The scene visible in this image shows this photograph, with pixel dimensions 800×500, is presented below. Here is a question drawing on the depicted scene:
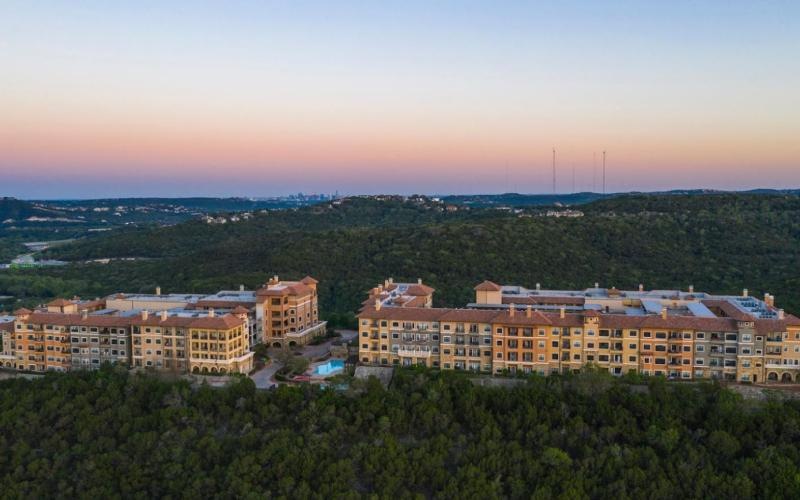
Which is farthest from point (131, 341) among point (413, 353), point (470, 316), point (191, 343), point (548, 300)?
point (548, 300)

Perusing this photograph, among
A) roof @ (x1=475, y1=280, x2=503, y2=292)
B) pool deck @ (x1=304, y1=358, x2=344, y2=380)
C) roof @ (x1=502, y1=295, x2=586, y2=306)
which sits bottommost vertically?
pool deck @ (x1=304, y1=358, x2=344, y2=380)

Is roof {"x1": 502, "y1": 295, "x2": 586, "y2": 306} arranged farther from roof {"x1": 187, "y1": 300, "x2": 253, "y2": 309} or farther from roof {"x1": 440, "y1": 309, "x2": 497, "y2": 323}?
roof {"x1": 187, "y1": 300, "x2": 253, "y2": 309}

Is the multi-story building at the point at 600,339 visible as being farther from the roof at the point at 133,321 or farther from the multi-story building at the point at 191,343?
the roof at the point at 133,321

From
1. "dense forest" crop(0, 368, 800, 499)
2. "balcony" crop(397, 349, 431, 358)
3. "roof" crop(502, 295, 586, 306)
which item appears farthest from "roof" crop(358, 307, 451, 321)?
"roof" crop(502, 295, 586, 306)

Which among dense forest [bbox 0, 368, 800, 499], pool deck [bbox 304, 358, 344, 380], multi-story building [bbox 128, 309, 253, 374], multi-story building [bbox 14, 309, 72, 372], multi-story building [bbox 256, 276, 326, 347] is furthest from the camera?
multi-story building [bbox 256, 276, 326, 347]

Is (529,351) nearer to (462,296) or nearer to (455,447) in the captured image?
(455,447)

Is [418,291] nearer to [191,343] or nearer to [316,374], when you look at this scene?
[316,374]

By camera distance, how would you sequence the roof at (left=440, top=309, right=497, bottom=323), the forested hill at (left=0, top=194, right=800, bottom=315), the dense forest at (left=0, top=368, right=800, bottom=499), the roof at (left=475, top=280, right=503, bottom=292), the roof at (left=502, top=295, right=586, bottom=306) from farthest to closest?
the forested hill at (left=0, top=194, right=800, bottom=315), the roof at (left=475, top=280, right=503, bottom=292), the roof at (left=502, top=295, right=586, bottom=306), the roof at (left=440, top=309, right=497, bottom=323), the dense forest at (left=0, top=368, right=800, bottom=499)

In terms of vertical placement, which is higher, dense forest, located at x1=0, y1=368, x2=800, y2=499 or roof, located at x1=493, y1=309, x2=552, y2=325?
roof, located at x1=493, y1=309, x2=552, y2=325
